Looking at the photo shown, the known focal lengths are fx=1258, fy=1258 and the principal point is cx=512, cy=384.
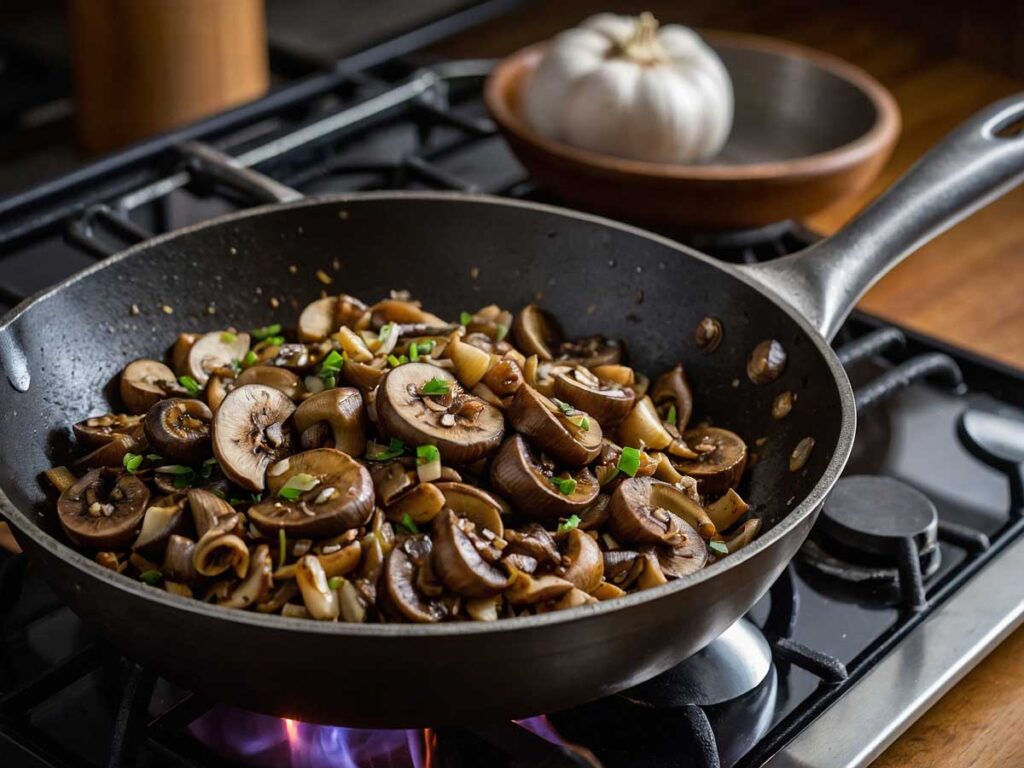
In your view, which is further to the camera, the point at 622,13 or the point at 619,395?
Result: the point at 622,13

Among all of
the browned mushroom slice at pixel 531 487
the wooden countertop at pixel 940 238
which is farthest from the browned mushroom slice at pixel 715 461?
the wooden countertop at pixel 940 238

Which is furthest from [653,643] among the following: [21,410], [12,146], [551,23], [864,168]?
[551,23]

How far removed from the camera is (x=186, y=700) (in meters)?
0.90

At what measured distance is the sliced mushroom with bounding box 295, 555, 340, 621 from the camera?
0.80 meters

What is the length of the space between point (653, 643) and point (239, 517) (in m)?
Answer: 0.30

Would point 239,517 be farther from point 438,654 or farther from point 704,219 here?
point 704,219

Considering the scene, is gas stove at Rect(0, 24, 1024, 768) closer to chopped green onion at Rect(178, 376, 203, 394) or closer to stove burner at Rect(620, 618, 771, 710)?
stove burner at Rect(620, 618, 771, 710)

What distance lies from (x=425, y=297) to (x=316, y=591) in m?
0.53

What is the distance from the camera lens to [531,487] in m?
0.90

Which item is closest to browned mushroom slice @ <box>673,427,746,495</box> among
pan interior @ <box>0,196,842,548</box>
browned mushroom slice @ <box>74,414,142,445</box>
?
pan interior @ <box>0,196,842,548</box>

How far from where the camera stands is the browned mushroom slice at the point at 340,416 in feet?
3.11

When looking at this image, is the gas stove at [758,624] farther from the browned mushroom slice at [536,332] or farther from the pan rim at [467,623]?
the browned mushroom slice at [536,332]

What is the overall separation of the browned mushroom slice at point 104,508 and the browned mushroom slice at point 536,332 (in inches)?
15.7

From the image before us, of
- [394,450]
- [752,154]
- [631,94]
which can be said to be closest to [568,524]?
[394,450]
